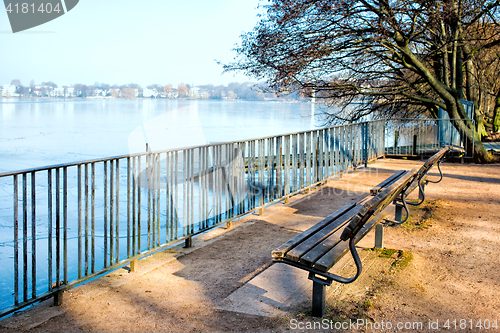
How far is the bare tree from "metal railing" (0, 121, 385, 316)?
312 cm

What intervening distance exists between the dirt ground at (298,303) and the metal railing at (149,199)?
221 mm

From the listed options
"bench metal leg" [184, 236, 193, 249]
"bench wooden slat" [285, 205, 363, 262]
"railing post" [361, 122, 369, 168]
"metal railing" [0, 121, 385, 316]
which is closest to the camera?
"bench wooden slat" [285, 205, 363, 262]

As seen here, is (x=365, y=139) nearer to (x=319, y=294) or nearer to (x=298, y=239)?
(x=298, y=239)

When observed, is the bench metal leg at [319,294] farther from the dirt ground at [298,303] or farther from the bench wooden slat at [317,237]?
the bench wooden slat at [317,237]

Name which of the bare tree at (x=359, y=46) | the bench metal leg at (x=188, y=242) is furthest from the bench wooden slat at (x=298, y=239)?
the bare tree at (x=359, y=46)

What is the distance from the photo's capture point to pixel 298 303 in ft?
11.6

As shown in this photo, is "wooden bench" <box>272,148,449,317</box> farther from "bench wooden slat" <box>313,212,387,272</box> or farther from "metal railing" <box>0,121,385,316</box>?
"metal railing" <box>0,121,385,316</box>

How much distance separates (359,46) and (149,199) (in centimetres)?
1032

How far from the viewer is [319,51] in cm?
1308

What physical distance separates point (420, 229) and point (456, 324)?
102 inches

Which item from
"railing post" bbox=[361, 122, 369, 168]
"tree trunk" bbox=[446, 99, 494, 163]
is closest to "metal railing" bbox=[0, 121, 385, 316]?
"railing post" bbox=[361, 122, 369, 168]

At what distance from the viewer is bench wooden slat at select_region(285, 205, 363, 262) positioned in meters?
3.27

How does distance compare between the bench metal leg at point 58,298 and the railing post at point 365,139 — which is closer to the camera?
the bench metal leg at point 58,298

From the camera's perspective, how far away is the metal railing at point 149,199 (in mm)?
3598
